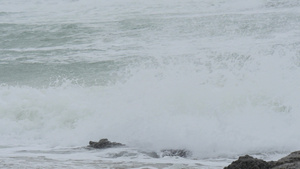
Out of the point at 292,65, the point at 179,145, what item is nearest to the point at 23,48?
the point at 292,65

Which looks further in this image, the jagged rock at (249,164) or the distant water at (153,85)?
the distant water at (153,85)

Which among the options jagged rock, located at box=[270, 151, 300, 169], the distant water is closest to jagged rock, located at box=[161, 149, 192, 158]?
the distant water

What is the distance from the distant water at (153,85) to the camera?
819cm

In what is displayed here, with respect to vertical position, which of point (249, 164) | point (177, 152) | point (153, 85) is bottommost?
point (249, 164)

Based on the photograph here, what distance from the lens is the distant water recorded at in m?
8.19

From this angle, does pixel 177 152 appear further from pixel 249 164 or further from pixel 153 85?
pixel 153 85

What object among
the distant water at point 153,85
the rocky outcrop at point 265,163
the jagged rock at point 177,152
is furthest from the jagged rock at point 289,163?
the jagged rock at point 177,152

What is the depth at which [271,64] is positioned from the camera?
39.2 feet

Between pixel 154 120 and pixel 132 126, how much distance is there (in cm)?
43

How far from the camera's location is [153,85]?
36.6 feet

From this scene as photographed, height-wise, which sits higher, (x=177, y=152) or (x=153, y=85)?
(x=153, y=85)

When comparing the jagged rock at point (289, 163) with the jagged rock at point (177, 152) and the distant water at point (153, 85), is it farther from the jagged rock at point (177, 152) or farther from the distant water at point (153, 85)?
the jagged rock at point (177, 152)

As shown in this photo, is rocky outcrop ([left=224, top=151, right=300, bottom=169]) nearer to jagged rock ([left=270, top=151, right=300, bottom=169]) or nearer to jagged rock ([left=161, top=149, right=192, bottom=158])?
jagged rock ([left=270, top=151, right=300, bottom=169])

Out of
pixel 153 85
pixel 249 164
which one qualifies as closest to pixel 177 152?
pixel 249 164
